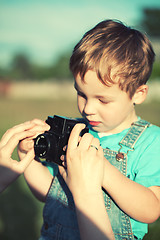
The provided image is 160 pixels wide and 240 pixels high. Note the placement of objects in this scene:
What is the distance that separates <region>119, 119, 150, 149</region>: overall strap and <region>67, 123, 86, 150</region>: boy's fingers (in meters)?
0.35

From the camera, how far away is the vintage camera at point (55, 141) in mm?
1667

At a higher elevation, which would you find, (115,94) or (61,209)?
(115,94)

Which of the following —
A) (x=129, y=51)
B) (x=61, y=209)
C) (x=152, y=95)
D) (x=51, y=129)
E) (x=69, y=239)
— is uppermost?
(x=152, y=95)

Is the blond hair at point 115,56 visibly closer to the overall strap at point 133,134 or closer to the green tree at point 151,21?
the overall strap at point 133,134

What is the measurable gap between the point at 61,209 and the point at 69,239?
0.19 meters

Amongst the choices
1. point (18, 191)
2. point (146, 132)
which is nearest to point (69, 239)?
point (146, 132)

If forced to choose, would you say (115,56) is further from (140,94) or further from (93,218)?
(93,218)

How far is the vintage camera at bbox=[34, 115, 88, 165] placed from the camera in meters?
1.67

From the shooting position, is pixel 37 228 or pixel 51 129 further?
pixel 37 228

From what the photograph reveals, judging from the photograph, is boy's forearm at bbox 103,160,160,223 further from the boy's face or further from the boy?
the boy's face

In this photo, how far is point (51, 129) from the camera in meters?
1.82

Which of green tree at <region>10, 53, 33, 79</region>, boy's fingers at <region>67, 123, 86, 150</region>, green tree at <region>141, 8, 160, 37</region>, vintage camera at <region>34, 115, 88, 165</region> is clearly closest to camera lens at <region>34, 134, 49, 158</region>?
Result: vintage camera at <region>34, 115, 88, 165</region>

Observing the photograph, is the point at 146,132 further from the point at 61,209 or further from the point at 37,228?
the point at 37,228

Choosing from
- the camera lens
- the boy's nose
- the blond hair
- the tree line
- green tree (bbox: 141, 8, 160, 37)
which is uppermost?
green tree (bbox: 141, 8, 160, 37)
